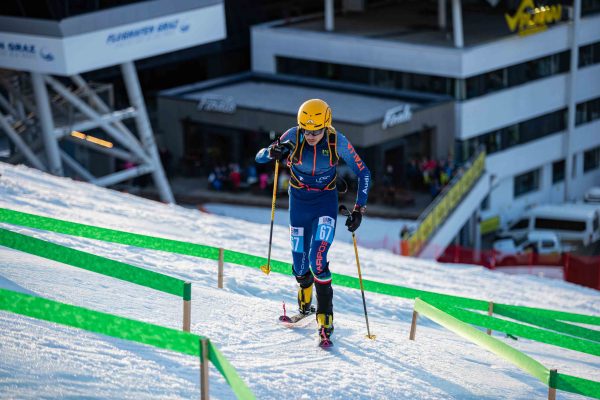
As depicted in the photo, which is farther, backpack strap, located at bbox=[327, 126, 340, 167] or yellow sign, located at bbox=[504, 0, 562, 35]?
yellow sign, located at bbox=[504, 0, 562, 35]

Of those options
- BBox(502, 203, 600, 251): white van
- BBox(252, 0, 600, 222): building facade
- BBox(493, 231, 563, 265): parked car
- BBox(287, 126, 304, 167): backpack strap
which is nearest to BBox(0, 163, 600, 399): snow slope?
BBox(287, 126, 304, 167): backpack strap

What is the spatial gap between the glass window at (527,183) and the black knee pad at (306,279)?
28674 mm

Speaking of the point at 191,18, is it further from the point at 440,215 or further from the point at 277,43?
the point at 277,43

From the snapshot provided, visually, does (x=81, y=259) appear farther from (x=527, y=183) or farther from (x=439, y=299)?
(x=527, y=183)

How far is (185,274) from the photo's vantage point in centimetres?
1352

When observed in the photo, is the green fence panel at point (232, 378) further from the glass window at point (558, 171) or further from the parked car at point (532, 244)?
the glass window at point (558, 171)

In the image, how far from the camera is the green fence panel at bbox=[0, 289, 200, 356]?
8266mm

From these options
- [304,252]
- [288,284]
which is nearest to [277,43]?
[288,284]

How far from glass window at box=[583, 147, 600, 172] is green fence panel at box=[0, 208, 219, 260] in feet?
103

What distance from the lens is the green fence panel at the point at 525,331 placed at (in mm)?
11055

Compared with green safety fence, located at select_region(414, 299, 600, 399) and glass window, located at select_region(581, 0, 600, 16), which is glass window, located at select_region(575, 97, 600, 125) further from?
green safety fence, located at select_region(414, 299, 600, 399)

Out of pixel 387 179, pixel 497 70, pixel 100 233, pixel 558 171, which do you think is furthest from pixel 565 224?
pixel 100 233

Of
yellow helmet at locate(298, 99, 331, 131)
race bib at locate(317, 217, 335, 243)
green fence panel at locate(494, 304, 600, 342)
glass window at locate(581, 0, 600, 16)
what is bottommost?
glass window at locate(581, 0, 600, 16)

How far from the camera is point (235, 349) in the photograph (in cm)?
1062
